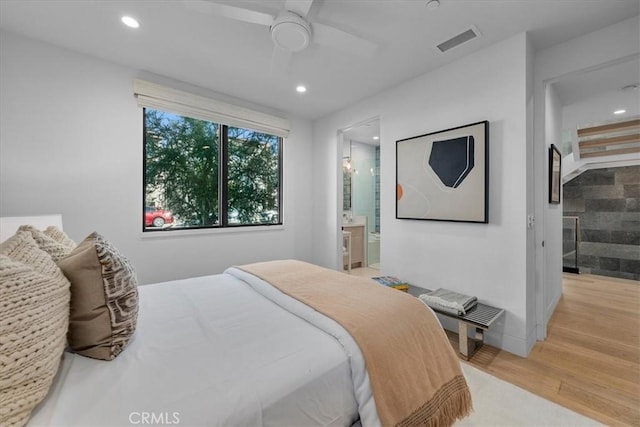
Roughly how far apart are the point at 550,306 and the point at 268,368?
3.29 m

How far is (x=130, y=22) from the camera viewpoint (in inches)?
80.0

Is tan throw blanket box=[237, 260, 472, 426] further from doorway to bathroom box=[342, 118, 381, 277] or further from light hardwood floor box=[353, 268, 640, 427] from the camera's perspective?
doorway to bathroom box=[342, 118, 381, 277]

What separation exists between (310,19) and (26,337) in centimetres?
230

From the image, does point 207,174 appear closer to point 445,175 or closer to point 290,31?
point 290,31

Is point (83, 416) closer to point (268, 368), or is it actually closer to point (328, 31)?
point (268, 368)

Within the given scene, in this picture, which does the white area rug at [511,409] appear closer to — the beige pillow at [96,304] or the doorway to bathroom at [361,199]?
the beige pillow at [96,304]

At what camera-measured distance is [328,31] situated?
1750mm

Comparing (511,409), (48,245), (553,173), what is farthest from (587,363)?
(48,245)

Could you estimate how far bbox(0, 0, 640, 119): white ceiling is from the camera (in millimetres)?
1853

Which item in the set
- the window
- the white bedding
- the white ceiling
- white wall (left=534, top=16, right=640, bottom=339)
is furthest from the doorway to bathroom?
the white bedding

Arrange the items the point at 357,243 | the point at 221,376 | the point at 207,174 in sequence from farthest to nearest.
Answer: the point at 357,243, the point at 207,174, the point at 221,376

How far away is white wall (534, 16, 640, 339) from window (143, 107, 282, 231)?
302 centimetres

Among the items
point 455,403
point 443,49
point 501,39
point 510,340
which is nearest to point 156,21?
point 443,49

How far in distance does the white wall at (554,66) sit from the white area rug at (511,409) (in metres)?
0.94
